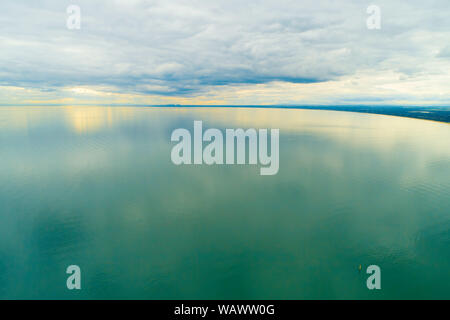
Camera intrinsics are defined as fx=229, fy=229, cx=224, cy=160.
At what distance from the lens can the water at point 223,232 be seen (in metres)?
11.5

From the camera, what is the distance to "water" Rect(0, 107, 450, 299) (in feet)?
37.8

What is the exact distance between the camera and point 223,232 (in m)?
15.3

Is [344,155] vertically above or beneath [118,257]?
above

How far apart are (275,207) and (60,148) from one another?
37822 mm

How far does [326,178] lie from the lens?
24938mm
